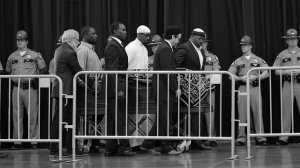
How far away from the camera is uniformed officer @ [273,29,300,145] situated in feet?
43.1

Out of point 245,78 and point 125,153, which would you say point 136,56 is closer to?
point 125,153

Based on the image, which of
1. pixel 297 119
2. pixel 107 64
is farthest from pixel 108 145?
pixel 297 119

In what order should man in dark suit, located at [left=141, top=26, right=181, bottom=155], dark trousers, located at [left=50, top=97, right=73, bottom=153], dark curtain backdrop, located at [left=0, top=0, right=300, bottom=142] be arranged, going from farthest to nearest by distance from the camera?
1. dark curtain backdrop, located at [left=0, top=0, right=300, bottom=142]
2. man in dark suit, located at [left=141, top=26, right=181, bottom=155]
3. dark trousers, located at [left=50, top=97, right=73, bottom=153]

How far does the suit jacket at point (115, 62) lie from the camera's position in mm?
10859

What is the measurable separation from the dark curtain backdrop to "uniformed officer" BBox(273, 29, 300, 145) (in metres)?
0.57

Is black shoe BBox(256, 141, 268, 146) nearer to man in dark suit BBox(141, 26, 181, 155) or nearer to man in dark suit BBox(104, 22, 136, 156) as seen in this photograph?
man in dark suit BBox(141, 26, 181, 155)

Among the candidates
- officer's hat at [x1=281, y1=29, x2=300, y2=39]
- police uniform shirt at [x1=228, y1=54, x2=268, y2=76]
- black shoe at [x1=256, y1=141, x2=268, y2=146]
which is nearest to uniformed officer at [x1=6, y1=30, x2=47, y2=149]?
police uniform shirt at [x1=228, y1=54, x2=268, y2=76]

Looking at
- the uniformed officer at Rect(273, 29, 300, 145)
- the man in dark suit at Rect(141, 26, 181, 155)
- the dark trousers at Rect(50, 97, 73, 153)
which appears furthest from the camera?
the uniformed officer at Rect(273, 29, 300, 145)

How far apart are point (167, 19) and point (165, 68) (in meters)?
3.40

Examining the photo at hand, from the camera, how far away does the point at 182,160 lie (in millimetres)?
10508

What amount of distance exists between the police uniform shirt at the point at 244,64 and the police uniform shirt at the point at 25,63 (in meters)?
3.66

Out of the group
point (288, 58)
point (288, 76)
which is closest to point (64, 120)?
point (288, 76)

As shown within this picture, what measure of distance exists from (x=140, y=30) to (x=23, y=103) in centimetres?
307

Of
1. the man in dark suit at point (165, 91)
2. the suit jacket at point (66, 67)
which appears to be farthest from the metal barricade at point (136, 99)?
the suit jacket at point (66, 67)
